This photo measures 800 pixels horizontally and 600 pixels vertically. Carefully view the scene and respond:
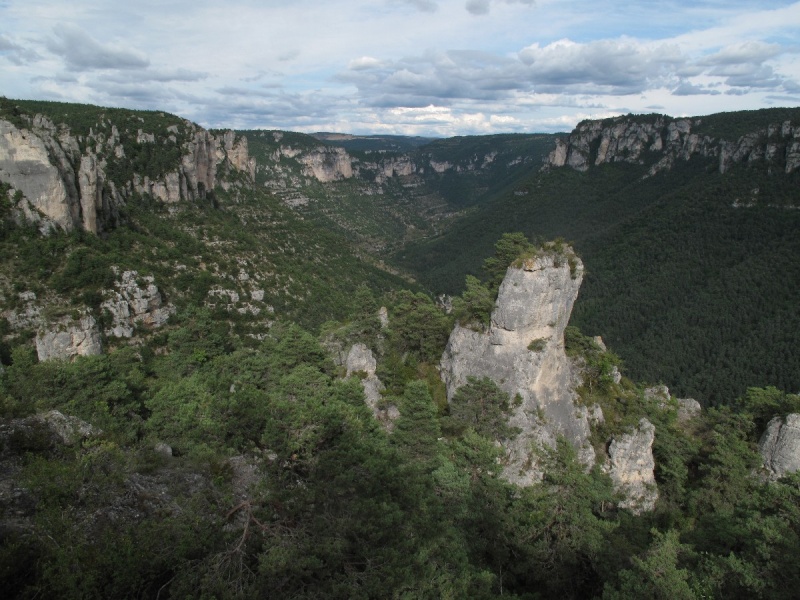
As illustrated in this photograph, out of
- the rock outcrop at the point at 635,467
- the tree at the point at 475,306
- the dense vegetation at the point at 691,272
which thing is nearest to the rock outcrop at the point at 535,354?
the tree at the point at 475,306

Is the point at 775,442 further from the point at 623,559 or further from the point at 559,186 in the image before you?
the point at 559,186

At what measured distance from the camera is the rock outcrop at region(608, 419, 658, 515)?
25.8m

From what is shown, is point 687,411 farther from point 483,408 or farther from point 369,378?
point 369,378

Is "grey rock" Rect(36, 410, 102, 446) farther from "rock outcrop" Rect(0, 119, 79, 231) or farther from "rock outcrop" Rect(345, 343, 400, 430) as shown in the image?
"rock outcrop" Rect(0, 119, 79, 231)

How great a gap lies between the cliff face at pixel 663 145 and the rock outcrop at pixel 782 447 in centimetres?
11008

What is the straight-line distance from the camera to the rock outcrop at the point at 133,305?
4144 cm

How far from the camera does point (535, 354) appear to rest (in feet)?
86.0

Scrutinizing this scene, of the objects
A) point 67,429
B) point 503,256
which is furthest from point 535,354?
point 67,429

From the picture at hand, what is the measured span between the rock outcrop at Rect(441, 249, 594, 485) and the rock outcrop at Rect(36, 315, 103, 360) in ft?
97.2

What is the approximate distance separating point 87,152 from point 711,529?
69.1 m

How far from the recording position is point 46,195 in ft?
142

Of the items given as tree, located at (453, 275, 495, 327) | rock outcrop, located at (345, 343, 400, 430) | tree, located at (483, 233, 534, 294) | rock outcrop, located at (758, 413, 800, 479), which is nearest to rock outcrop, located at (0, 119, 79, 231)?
rock outcrop, located at (345, 343, 400, 430)

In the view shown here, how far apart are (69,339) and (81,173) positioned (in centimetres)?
2055

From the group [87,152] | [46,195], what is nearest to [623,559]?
[46,195]
